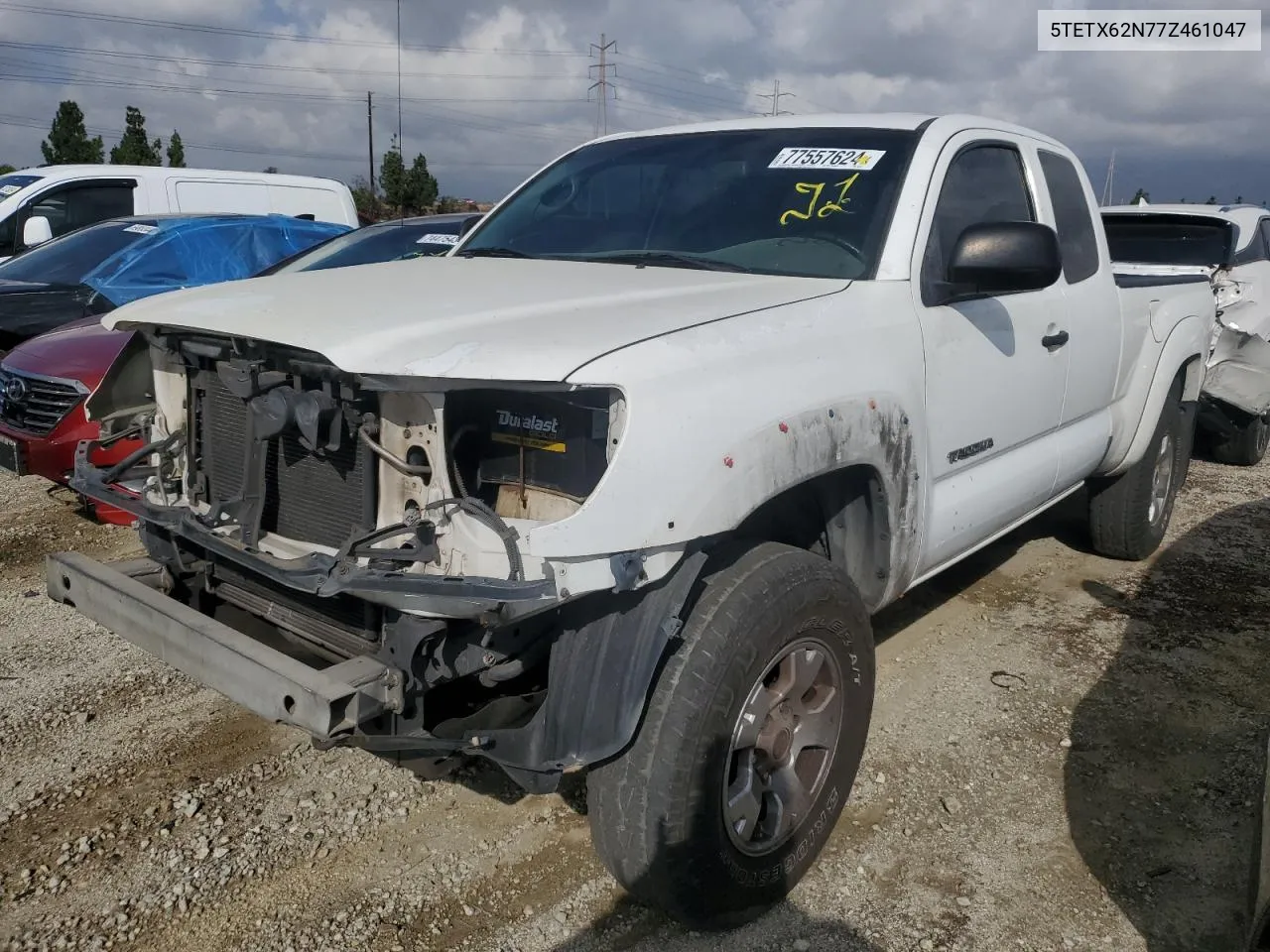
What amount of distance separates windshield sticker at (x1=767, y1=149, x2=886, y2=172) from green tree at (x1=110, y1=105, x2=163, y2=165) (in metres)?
37.3

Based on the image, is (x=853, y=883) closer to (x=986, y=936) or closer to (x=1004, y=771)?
(x=986, y=936)

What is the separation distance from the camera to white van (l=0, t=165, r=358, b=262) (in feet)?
35.2

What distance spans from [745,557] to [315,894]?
149 cm

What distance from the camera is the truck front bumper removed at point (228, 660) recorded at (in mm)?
2186

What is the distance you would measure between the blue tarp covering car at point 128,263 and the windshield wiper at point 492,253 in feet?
14.4

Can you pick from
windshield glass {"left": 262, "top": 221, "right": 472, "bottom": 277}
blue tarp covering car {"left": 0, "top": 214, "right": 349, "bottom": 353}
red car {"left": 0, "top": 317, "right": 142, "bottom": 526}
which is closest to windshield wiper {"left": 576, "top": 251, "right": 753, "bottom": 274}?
red car {"left": 0, "top": 317, "right": 142, "bottom": 526}

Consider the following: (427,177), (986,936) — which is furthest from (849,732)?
(427,177)

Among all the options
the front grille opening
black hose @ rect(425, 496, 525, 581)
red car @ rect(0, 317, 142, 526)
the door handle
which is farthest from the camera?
the front grille opening

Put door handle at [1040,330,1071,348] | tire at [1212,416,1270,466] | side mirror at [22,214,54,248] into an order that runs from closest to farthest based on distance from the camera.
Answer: door handle at [1040,330,1071,348] → tire at [1212,416,1270,466] → side mirror at [22,214,54,248]

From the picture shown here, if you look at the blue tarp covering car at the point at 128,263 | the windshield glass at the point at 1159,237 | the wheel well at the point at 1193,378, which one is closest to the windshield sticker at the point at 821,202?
the wheel well at the point at 1193,378

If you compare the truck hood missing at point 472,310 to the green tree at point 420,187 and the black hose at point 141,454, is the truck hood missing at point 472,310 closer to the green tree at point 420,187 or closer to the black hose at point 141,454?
the black hose at point 141,454

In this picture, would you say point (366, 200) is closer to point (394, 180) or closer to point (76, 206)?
point (394, 180)

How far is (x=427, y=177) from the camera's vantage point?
1438 inches

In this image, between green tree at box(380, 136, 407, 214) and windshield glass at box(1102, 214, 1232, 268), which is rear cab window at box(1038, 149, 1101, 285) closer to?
windshield glass at box(1102, 214, 1232, 268)
